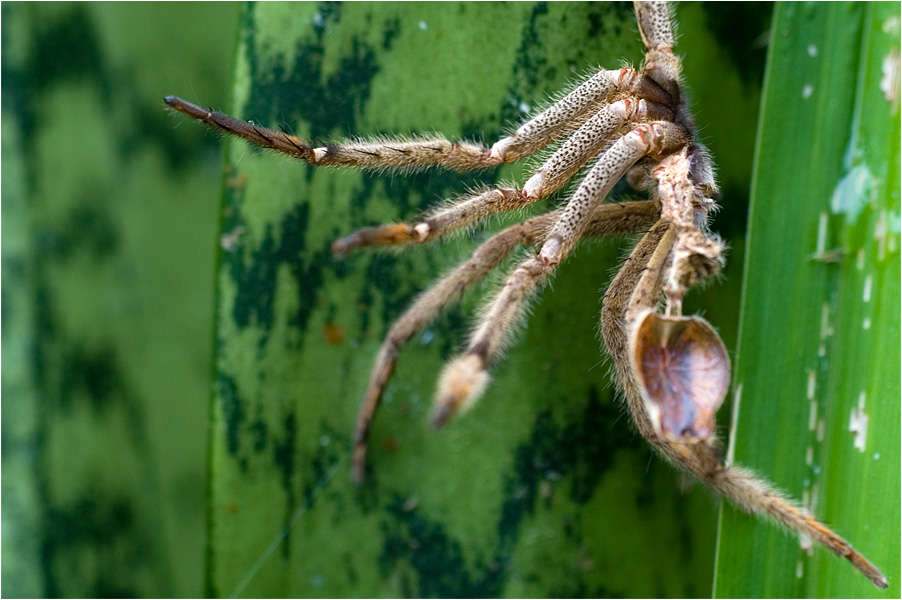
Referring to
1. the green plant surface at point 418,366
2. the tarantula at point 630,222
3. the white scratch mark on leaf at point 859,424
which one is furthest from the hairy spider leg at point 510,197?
the white scratch mark on leaf at point 859,424

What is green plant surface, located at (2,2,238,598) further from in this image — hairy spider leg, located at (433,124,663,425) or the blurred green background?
hairy spider leg, located at (433,124,663,425)

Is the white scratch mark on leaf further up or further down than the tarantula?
further down

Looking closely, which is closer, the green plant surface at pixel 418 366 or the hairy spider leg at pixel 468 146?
the hairy spider leg at pixel 468 146

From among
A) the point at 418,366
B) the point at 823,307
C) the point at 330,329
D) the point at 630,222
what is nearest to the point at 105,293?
the point at 330,329

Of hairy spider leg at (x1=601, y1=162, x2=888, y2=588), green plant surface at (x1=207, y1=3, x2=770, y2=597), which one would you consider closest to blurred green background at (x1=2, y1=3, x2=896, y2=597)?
green plant surface at (x1=207, y1=3, x2=770, y2=597)

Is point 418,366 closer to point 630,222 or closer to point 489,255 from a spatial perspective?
point 489,255

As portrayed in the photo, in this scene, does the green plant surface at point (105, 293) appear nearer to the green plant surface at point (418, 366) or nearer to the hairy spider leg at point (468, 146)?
the green plant surface at point (418, 366)

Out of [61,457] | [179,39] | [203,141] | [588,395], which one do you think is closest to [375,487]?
[588,395]
